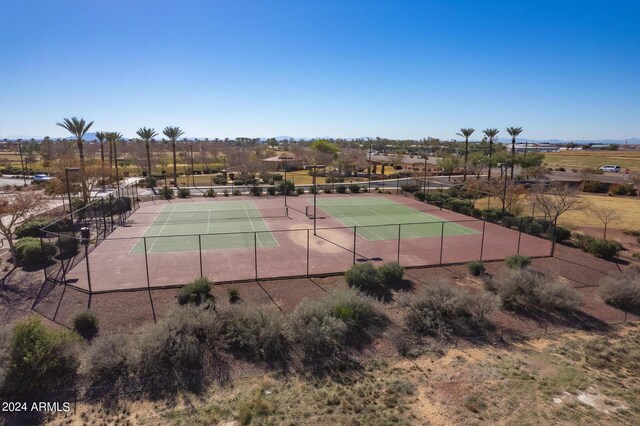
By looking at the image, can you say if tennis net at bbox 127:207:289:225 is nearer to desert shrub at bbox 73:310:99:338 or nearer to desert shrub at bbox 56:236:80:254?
desert shrub at bbox 56:236:80:254

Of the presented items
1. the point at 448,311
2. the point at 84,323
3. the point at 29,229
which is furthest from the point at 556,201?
the point at 29,229

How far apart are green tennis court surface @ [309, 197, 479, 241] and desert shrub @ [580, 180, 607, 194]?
103 feet

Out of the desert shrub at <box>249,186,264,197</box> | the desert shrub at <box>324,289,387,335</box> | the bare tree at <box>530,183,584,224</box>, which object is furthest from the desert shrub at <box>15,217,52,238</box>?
the bare tree at <box>530,183,584,224</box>

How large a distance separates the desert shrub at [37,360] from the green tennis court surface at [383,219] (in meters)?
17.9

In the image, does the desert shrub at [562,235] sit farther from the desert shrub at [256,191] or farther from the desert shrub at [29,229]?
the desert shrub at [29,229]

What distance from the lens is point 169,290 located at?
1811cm

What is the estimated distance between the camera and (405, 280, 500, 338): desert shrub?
1471 cm

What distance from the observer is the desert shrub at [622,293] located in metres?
17.0

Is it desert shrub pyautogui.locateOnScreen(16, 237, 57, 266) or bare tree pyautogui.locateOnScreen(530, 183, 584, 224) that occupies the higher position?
bare tree pyautogui.locateOnScreen(530, 183, 584, 224)

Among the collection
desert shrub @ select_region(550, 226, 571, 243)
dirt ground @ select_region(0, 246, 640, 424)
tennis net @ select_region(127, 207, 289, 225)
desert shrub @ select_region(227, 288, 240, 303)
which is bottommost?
dirt ground @ select_region(0, 246, 640, 424)

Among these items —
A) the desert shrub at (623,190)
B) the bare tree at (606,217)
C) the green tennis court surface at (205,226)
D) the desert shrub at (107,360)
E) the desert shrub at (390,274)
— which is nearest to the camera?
the desert shrub at (107,360)

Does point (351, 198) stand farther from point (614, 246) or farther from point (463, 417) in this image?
point (463, 417)

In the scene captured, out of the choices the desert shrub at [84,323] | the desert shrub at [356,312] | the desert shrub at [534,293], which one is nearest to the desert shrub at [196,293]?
the desert shrub at [84,323]

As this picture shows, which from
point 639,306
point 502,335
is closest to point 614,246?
point 639,306
